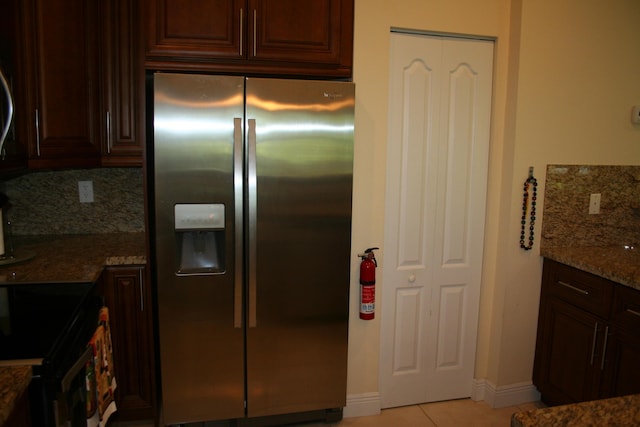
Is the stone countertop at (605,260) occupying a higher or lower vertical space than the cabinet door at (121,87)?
lower

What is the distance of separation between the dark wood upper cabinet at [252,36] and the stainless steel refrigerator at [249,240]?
0.42 feet

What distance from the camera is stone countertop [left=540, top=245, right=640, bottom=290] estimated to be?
2025mm

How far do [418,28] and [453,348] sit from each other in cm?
177

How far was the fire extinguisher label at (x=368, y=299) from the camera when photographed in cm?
231

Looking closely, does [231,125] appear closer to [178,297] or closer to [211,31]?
[211,31]

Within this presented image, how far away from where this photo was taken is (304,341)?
7.19 feet

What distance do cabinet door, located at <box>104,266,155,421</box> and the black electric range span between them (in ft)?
0.83

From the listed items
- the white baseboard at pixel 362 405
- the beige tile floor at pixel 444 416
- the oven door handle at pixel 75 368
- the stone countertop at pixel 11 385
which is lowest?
the beige tile floor at pixel 444 416

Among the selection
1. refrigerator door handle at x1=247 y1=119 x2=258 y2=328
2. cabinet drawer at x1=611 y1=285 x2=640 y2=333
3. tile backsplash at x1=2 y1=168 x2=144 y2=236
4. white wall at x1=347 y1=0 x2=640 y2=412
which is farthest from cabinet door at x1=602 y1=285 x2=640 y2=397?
tile backsplash at x1=2 y1=168 x2=144 y2=236

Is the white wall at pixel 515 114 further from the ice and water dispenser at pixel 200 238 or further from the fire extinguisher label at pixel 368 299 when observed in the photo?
the ice and water dispenser at pixel 200 238

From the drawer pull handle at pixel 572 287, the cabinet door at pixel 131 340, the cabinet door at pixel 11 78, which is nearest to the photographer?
the cabinet door at pixel 11 78

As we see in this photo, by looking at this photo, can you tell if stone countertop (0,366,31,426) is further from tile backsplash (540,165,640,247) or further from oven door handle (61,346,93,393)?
tile backsplash (540,165,640,247)


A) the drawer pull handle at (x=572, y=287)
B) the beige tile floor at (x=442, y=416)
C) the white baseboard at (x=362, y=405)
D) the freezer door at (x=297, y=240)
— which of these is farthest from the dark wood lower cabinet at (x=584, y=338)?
the freezer door at (x=297, y=240)

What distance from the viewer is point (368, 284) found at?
230 centimetres
